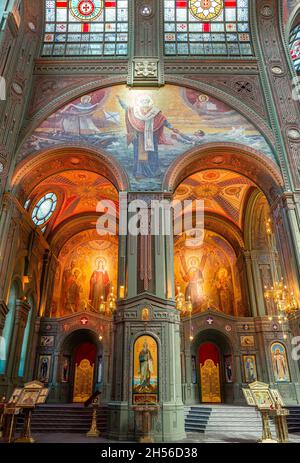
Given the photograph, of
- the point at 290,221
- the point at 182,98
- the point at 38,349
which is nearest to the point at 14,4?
the point at 182,98

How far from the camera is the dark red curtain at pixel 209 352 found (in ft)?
65.0

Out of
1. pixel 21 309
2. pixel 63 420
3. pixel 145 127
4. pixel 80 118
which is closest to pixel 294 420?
pixel 63 420

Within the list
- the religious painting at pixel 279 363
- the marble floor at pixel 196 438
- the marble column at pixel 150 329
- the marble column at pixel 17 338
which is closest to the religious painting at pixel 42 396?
the marble floor at pixel 196 438

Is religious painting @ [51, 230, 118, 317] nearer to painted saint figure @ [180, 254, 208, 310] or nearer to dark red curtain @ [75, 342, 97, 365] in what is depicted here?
dark red curtain @ [75, 342, 97, 365]

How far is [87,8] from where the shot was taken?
16.7m

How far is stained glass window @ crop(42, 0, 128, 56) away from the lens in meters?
16.6

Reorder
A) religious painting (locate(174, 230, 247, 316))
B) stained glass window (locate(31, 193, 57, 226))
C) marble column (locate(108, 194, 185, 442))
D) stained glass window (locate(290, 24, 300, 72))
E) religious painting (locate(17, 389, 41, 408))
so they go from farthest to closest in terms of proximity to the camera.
A: religious painting (locate(174, 230, 247, 316)) → stained glass window (locate(290, 24, 300, 72)) → stained glass window (locate(31, 193, 57, 226)) → marble column (locate(108, 194, 185, 442)) → religious painting (locate(17, 389, 41, 408))

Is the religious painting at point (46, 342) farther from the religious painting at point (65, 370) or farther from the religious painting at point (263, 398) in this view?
the religious painting at point (263, 398)

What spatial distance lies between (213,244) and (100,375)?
35.7ft

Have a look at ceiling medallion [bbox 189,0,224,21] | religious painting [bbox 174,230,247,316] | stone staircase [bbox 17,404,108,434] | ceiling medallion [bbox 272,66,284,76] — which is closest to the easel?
stone staircase [bbox 17,404,108,434]

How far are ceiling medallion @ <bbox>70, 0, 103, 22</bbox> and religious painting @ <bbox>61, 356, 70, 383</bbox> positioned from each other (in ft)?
60.7

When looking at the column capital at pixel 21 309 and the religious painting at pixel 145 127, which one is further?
the column capital at pixel 21 309

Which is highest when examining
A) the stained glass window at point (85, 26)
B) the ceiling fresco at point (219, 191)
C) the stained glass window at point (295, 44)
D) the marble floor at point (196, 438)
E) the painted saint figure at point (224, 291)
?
the stained glass window at point (295, 44)

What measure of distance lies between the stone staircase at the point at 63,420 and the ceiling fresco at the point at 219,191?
12001mm
